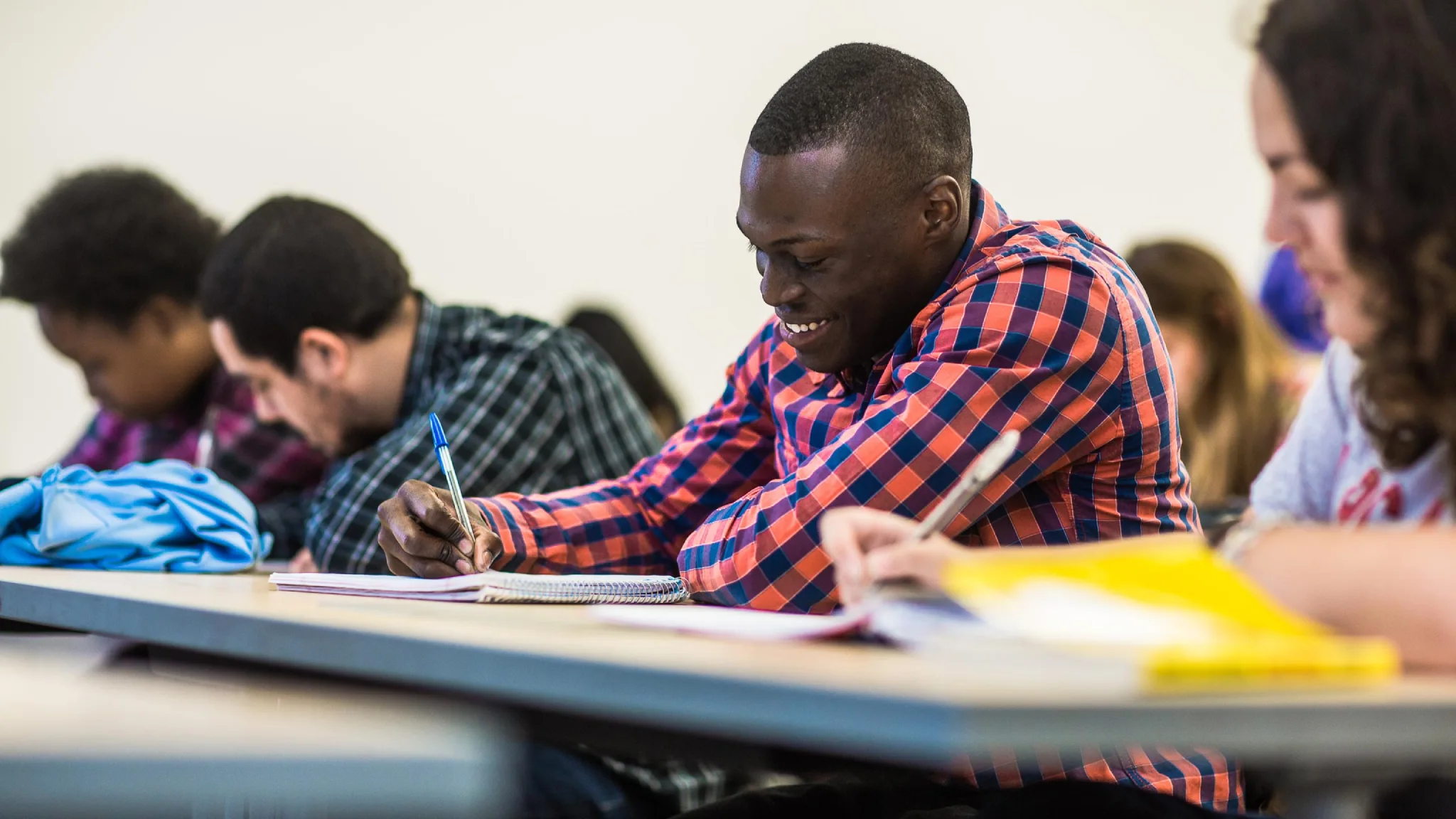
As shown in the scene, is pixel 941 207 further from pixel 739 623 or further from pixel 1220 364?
pixel 1220 364

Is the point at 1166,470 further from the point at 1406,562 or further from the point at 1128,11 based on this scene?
the point at 1128,11

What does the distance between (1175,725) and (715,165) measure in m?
3.77

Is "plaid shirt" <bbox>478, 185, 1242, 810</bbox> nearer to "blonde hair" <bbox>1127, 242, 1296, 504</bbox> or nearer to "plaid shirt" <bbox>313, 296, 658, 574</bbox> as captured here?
"plaid shirt" <bbox>313, 296, 658, 574</bbox>

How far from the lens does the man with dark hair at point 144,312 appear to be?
114 inches

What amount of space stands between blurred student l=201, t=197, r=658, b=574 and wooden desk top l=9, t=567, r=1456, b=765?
1.21 metres

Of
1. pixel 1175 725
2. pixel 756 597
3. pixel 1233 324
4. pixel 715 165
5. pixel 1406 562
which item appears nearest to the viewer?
pixel 1175 725

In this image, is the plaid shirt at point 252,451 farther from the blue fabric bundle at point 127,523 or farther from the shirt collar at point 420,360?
the blue fabric bundle at point 127,523

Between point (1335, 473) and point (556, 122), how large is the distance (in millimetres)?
3359

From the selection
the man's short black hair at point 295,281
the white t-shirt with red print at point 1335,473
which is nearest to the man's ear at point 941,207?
the white t-shirt with red print at point 1335,473

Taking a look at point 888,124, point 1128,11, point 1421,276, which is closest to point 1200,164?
point 1128,11

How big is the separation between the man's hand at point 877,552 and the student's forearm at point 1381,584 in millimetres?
199

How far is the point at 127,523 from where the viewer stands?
200 cm

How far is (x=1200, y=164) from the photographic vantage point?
16.1 feet

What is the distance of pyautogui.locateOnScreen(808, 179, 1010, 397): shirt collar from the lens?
159 cm
